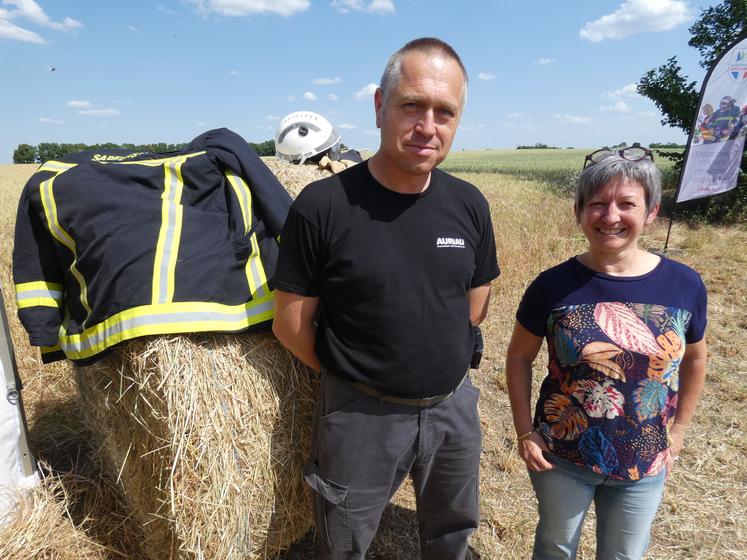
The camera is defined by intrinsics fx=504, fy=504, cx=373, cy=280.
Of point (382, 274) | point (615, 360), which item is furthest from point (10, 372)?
point (615, 360)

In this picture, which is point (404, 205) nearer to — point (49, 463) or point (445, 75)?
point (445, 75)

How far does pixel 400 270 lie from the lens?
1911 mm

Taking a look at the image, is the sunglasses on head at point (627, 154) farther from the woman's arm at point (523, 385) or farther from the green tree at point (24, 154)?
the green tree at point (24, 154)

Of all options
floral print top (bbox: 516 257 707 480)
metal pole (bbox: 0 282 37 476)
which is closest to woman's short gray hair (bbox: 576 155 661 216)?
floral print top (bbox: 516 257 707 480)

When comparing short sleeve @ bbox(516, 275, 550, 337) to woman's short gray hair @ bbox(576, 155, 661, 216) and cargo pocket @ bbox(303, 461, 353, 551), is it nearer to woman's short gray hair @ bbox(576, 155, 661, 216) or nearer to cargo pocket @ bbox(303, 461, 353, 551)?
woman's short gray hair @ bbox(576, 155, 661, 216)

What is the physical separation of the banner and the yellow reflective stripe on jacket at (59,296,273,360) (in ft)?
27.1

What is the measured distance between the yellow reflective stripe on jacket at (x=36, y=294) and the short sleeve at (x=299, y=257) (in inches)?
42.8

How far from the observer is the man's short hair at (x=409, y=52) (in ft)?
6.05

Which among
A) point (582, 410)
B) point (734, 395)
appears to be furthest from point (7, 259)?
point (734, 395)

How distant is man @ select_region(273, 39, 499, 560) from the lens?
1.87 m

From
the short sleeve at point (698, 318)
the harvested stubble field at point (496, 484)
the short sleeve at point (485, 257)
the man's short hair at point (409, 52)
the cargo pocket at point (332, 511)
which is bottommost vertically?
Result: the harvested stubble field at point (496, 484)

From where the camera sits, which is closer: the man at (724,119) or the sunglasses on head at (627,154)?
the sunglasses on head at (627,154)

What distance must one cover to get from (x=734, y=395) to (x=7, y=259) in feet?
30.4

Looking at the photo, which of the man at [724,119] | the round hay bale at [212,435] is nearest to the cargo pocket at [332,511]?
the round hay bale at [212,435]
